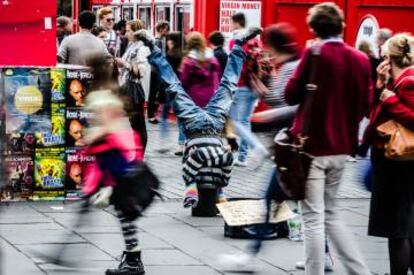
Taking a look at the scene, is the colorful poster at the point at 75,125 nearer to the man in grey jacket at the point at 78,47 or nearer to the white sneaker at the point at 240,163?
the man in grey jacket at the point at 78,47

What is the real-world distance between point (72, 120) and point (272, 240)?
3030mm

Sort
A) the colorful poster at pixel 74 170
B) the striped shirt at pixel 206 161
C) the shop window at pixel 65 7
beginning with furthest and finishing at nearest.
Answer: the shop window at pixel 65 7, the colorful poster at pixel 74 170, the striped shirt at pixel 206 161

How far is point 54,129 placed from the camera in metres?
11.5

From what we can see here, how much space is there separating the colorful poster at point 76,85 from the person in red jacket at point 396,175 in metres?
4.66

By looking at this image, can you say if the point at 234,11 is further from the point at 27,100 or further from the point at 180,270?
the point at 180,270

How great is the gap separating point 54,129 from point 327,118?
5.05 m

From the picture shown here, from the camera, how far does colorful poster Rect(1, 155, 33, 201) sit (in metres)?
11.4

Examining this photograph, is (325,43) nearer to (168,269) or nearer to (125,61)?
(168,269)

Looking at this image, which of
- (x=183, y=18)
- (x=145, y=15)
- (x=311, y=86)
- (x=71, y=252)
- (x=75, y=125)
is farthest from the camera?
(x=145, y=15)

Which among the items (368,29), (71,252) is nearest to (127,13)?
(368,29)

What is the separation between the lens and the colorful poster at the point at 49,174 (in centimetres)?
1149

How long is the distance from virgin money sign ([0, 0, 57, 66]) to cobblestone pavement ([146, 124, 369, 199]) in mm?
2116

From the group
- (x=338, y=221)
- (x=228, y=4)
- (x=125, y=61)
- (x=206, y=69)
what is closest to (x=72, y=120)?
(x=206, y=69)

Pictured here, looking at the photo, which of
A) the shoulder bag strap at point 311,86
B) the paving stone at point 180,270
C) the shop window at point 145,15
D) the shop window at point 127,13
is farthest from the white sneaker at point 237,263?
the shop window at point 127,13
